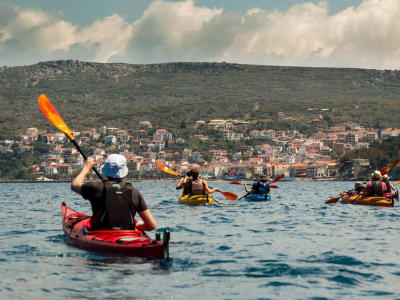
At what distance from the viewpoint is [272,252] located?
14.5 metres

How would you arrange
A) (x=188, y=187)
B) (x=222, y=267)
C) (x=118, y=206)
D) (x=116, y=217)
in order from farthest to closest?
1. (x=188, y=187)
2. (x=116, y=217)
3. (x=118, y=206)
4. (x=222, y=267)

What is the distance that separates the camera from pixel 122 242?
1275cm

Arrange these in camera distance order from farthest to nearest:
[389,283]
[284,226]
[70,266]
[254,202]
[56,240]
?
[254,202], [284,226], [56,240], [70,266], [389,283]

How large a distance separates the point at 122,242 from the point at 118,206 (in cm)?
66

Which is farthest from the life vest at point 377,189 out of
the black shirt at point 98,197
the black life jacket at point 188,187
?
the black shirt at point 98,197

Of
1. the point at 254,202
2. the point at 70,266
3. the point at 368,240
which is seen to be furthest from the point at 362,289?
the point at 254,202

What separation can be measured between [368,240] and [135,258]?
665cm

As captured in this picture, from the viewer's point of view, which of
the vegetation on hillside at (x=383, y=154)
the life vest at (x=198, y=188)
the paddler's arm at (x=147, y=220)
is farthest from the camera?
the vegetation on hillside at (x=383, y=154)

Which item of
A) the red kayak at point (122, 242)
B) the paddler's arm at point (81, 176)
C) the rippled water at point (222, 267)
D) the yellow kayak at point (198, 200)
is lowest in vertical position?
the rippled water at point (222, 267)

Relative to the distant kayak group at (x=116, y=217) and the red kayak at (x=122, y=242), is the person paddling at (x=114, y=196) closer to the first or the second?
the distant kayak group at (x=116, y=217)

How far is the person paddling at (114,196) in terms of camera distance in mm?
12633

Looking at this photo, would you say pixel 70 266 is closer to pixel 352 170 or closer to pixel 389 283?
pixel 389 283

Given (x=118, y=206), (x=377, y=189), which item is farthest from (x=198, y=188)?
(x=118, y=206)

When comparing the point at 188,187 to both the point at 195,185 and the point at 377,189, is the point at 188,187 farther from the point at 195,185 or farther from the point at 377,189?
the point at 377,189
